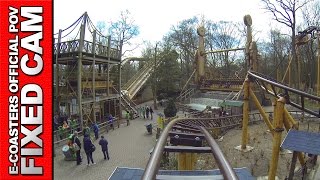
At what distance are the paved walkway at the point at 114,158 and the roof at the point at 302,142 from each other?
436 centimetres

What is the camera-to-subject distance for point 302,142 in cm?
771

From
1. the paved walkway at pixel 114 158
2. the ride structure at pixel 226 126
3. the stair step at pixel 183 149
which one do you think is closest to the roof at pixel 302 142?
the ride structure at pixel 226 126

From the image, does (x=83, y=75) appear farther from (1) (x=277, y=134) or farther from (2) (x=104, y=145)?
(1) (x=277, y=134)

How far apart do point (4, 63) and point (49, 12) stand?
1.88 m

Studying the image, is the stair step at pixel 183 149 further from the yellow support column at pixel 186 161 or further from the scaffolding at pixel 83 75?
the scaffolding at pixel 83 75

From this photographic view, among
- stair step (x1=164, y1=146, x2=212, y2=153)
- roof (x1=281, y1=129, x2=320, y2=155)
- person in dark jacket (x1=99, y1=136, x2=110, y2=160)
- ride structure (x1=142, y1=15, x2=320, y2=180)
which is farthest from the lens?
person in dark jacket (x1=99, y1=136, x2=110, y2=160)

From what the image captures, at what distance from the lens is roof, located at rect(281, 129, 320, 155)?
24.4ft

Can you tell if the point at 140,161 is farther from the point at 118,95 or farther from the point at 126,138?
the point at 118,95

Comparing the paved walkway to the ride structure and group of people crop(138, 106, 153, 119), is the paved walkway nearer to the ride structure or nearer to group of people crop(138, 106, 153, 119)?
the ride structure

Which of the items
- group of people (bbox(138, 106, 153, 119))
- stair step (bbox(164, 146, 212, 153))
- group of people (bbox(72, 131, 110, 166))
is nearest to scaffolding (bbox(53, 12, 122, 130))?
group of people (bbox(138, 106, 153, 119))

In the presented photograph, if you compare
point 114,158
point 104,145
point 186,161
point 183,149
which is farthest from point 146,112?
point 183,149

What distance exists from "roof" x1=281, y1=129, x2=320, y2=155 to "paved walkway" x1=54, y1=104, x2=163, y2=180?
4.36m

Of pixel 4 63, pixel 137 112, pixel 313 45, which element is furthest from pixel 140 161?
pixel 313 45

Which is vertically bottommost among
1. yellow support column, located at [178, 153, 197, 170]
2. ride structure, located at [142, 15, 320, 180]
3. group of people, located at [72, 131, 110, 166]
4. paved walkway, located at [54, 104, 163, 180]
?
paved walkway, located at [54, 104, 163, 180]
